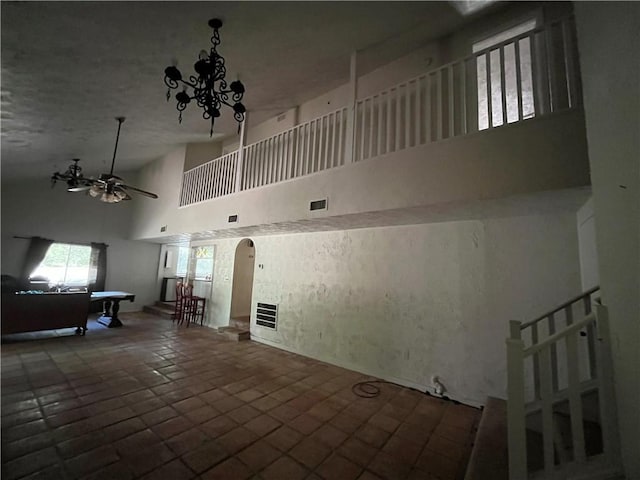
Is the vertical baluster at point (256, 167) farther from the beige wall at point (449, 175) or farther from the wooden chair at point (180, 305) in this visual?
the wooden chair at point (180, 305)

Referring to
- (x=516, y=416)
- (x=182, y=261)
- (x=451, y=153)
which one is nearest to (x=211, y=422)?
(x=516, y=416)

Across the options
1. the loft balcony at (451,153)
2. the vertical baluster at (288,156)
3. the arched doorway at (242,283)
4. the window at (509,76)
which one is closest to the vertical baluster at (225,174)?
the loft balcony at (451,153)

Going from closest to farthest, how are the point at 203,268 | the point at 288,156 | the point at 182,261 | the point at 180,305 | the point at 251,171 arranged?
the point at 288,156 < the point at 251,171 < the point at 180,305 < the point at 203,268 < the point at 182,261

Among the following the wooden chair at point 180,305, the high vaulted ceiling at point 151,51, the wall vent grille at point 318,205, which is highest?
the high vaulted ceiling at point 151,51

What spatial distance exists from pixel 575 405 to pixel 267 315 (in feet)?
15.1

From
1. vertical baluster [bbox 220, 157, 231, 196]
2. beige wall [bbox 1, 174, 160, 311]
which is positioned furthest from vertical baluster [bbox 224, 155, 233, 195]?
beige wall [bbox 1, 174, 160, 311]

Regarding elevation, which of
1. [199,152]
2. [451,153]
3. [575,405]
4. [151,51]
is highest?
[199,152]

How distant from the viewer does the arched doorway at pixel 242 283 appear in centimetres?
612

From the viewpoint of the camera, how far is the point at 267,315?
206 inches

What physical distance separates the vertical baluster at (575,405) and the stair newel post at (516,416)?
0.21 m

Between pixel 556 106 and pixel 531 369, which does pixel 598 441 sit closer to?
pixel 531 369

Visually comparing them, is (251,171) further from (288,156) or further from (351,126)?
(351,126)

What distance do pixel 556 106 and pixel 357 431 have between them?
3245 millimetres

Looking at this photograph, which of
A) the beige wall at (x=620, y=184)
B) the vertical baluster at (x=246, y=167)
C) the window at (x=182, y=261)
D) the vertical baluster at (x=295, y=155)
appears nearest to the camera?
the beige wall at (x=620, y=184)
